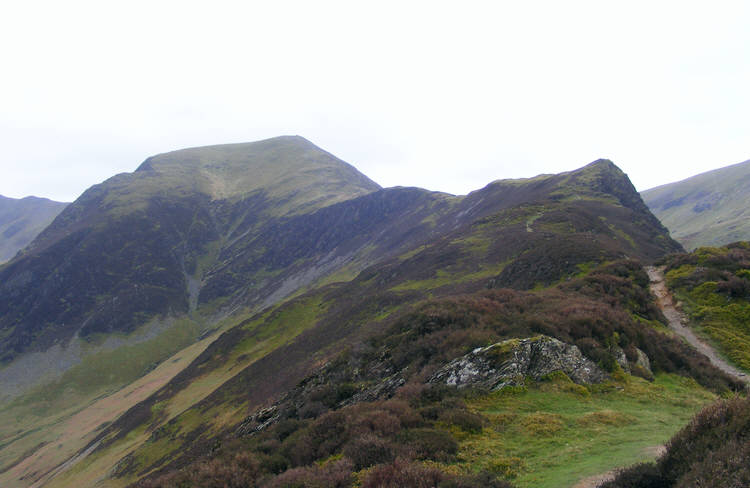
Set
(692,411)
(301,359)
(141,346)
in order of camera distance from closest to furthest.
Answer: (692,411)
(301,359)
(141,346)

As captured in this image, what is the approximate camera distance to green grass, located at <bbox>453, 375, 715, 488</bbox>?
9711 mm

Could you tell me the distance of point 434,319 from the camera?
22938 mm

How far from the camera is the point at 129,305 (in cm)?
16825

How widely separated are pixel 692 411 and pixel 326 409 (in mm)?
14970

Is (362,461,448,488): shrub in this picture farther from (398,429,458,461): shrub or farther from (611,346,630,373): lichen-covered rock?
(611,346,630,373): lichen-covered rock

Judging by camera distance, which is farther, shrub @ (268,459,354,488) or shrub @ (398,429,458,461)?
shrub @ (398,429,458,461)

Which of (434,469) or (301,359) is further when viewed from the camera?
(301,359)

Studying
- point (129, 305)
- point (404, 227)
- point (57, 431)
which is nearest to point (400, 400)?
point (57, 431)

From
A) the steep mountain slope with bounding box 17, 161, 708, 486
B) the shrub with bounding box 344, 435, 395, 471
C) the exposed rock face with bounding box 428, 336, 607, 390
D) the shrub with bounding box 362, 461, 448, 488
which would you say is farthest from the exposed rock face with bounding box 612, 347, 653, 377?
the shrub with bounding box 362, 461, 448, 488

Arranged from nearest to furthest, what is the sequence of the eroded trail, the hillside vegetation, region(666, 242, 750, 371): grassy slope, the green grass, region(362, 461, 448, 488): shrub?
region(362, 461, 448, 488): shrub
the green grass
the hillside vegetation
the eroded trail
region(666, 242, 750, 371): grassy slope

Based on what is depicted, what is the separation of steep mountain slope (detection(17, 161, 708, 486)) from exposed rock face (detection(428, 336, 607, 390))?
3.65ft

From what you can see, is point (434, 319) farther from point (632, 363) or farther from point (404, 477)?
point (404, 477)

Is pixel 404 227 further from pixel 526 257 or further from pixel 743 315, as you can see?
pixel 743 315

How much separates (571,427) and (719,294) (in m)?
20.1
